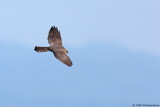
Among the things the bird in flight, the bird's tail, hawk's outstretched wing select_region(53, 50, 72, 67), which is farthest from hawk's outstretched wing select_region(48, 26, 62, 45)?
the bird's tail

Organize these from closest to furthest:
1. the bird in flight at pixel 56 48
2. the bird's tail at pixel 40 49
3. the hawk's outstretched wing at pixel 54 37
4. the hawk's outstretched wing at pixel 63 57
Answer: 1. the hawk's outstretched wing at pixel 63 57
2. the bird in flight at pixel 56 48
3. the bird's tail at pixel 40 49
4. the hawk's outstretched wing at pixel 54 37

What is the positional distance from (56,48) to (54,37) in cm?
216

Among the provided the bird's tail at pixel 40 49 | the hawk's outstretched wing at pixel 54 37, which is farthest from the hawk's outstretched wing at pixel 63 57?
the hawk's outstretched wing at pixel 54 37

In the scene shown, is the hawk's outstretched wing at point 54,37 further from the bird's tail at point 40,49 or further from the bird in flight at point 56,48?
the bird's tail at point 40,49

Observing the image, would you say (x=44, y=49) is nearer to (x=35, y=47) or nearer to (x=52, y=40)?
(x=35, y=47)

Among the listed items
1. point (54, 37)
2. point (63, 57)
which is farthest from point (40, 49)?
point (54, 37)

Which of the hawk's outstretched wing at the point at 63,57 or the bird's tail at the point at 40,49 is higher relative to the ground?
the bird's tail at the point at 40,49

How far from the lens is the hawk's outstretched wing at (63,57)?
1291 inches

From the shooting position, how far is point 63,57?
33.4m

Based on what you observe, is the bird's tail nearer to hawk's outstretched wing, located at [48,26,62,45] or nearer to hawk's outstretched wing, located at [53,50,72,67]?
hawk's outstretched wing, located at [53,50,72,67]

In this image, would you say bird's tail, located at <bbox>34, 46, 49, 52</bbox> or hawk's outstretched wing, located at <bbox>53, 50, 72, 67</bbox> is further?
bird's tail, located at <bbox>34, 46, 49, 52</bbox>

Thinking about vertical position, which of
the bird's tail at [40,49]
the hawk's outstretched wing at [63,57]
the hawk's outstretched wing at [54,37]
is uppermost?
the hawk's outstretched wing at [54,37]

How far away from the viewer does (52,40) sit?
Result: 3712 centimetres

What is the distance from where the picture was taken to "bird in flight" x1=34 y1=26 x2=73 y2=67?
109 feet
